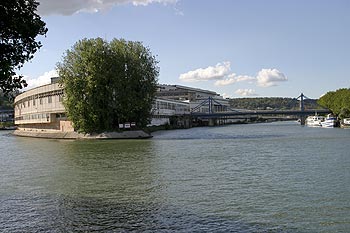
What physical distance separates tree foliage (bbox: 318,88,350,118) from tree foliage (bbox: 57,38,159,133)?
6848cm

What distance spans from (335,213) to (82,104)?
6273cm

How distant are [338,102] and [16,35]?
13138cm

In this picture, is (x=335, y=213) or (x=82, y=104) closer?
(x=335, y=213)

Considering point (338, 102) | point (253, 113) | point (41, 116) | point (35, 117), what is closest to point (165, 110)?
point (253, 113)

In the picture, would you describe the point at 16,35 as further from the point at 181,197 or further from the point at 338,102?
the point at 338,102

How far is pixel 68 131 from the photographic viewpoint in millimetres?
89312

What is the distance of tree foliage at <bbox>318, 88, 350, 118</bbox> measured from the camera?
121500mm

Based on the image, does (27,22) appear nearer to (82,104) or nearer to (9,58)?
(9,58)

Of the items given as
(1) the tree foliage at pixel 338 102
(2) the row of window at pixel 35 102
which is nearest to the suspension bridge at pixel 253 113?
(1) the tree foliage at pixel 338 102

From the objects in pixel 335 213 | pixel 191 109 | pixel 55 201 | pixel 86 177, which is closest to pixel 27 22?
pixel 55 201

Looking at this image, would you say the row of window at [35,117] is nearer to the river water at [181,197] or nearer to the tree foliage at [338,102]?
the river water at [181,197]

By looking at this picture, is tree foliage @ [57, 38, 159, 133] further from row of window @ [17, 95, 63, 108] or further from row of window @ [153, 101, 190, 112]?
row of window @ [153, 101, 190, 112]

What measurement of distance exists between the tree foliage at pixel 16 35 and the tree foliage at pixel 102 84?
200 ft

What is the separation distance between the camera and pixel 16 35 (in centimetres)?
1226
